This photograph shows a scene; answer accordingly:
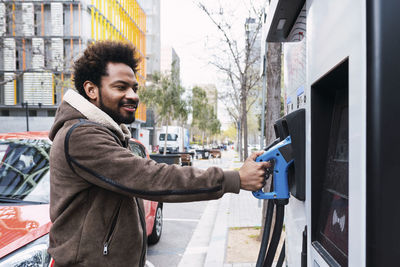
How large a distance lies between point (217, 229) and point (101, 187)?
16.5 ft

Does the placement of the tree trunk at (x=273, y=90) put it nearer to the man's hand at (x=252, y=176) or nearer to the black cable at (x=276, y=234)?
the black cable at (x=276, y=234)

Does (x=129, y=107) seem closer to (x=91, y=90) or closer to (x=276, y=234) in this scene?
(x=91, y=90)

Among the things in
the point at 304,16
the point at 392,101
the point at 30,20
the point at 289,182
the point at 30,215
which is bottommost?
the point at 30,215

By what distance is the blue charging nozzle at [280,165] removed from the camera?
1.54m

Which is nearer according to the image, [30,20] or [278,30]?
[278,30]

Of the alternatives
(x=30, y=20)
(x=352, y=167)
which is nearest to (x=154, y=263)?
(x=352, y=167)

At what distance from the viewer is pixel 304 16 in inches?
68.4

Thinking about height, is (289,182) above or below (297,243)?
above

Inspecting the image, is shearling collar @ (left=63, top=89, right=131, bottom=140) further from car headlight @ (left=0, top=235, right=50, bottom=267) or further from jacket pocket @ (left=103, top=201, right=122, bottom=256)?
car headlight @ (left=0, top=235, right=50, bottom=267)

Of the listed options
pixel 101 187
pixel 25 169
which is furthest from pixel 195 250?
pixel 101 187

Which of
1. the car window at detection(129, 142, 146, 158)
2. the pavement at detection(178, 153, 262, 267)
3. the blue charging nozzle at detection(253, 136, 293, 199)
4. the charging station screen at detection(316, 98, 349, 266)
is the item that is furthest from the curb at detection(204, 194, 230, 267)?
the charging station screen at detection(316, 98, 349, 266)

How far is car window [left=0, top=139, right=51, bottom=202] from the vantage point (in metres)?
3.21

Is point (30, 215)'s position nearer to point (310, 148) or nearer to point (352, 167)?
point (310, 148)

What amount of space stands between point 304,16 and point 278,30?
412 millimetres
